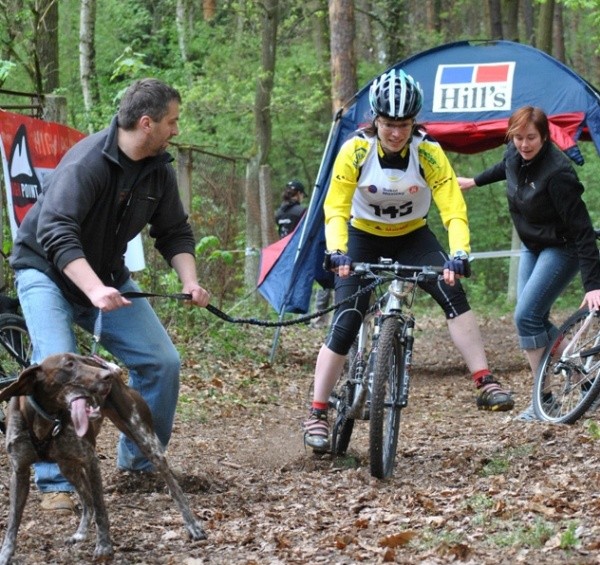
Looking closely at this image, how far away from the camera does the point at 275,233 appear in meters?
17.0

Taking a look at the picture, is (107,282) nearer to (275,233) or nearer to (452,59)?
(452,59)

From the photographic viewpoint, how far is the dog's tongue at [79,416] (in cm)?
423

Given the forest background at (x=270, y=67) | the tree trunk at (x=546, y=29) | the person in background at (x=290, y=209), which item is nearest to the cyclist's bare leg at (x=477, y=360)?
the forest background at (x=270, y=67)

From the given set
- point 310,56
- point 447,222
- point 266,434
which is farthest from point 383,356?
point 310,56

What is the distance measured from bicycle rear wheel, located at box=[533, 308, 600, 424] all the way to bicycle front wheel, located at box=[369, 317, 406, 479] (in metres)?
1.55

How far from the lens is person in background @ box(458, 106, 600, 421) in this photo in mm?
6973

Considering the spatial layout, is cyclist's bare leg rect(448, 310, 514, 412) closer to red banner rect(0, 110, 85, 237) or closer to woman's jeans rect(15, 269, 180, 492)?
woman's jeans rect(15, 269, 180, 492)

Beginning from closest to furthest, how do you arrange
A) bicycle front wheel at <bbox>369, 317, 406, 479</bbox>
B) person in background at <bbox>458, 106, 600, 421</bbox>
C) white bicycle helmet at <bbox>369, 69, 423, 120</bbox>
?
bicycle front wheel at <bbox>369, 317, 406, 479</bbox>, white bicycle helmet at <bbox>369, 69, 423, 120</bbox>, person in background at <bbox>458, 106, 600, 421</bbox>

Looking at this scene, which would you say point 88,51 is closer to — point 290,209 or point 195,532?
point 290,209

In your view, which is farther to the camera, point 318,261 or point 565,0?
point 565,0

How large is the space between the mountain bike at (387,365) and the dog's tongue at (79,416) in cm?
188

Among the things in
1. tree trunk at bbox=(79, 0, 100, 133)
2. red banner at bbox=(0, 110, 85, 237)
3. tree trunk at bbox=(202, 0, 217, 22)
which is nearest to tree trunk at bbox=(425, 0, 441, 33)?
tree trunk at bbox=(202, 0, 217, 22)

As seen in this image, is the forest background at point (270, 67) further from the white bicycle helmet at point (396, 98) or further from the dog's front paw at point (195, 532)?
the dog's front paw at point (195, 532)

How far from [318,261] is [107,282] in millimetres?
5479
